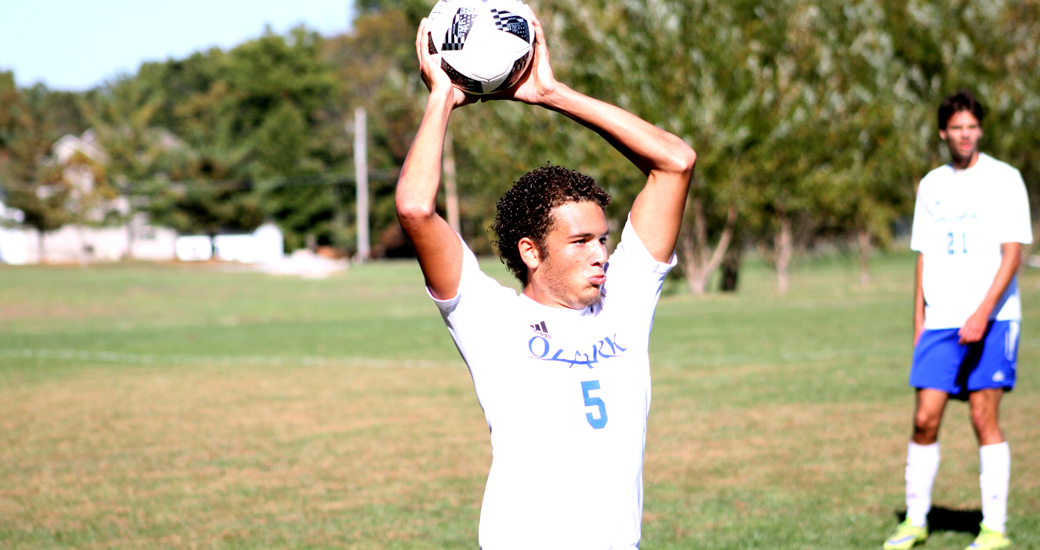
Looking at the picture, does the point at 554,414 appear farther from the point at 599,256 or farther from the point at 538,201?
the point at 538,201

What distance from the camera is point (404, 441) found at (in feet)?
30.5

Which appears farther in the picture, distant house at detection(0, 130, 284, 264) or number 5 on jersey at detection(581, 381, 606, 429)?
distant house at detection(0, 130, 284, 264)

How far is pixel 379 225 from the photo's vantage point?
261ft

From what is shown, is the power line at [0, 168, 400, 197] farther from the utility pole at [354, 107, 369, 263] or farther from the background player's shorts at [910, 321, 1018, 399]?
the background player's shorts at [910, 321, 1018, 399]

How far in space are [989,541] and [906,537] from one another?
1.38 ft

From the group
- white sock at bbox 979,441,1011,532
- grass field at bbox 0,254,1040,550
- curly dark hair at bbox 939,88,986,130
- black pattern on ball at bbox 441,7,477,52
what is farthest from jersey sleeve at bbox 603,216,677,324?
white sock at bbox 979,441,1011,532

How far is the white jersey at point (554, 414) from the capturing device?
108 inches

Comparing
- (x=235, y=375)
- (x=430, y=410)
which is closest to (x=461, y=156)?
(x=235, y=375)

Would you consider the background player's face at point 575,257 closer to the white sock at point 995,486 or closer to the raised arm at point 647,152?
the raised arm at point 647,152

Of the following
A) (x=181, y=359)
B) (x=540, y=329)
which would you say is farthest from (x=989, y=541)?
(x=181, y=359)

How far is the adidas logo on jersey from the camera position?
285 cm

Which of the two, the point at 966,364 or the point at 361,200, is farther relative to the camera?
the point at 361,200

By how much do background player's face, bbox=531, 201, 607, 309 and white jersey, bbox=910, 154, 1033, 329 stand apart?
136 inches

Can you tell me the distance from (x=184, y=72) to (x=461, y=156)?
2466 inches
